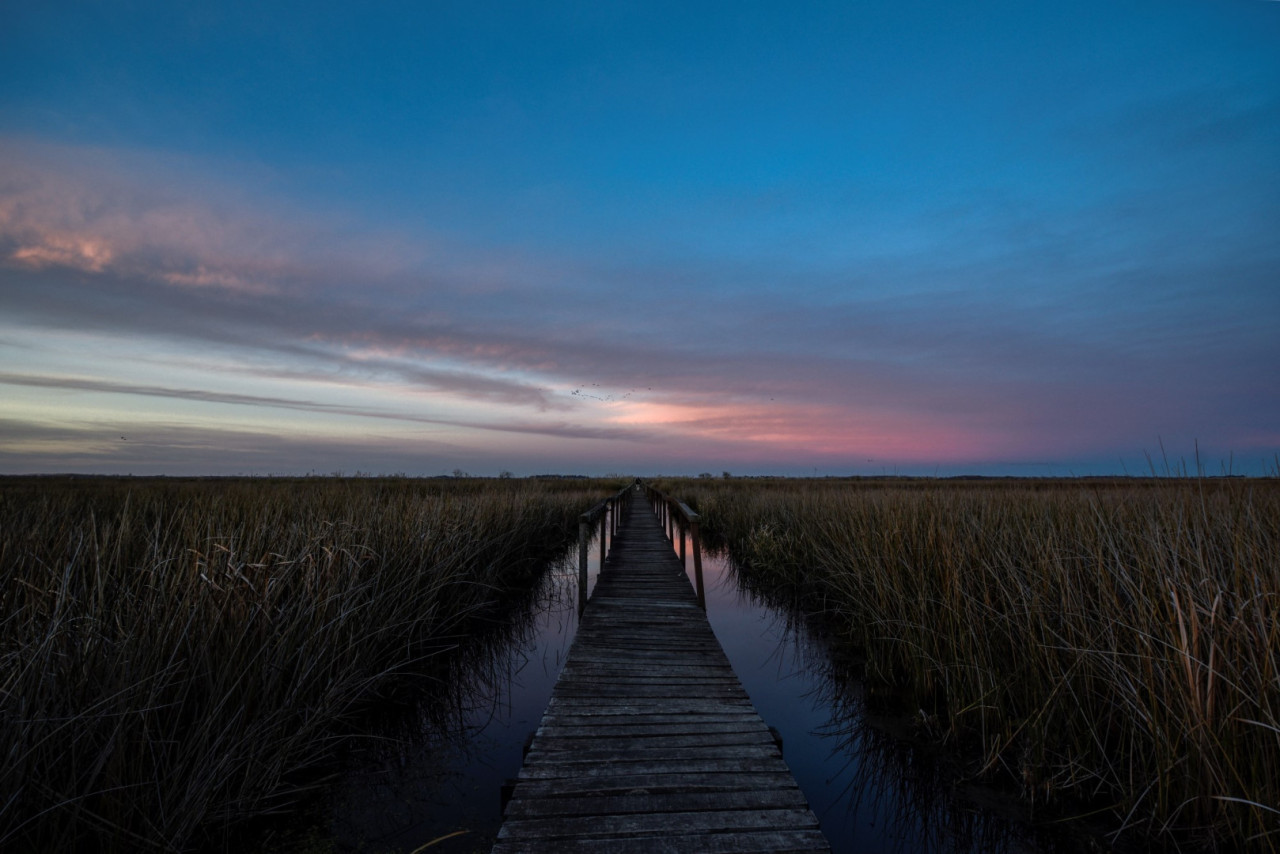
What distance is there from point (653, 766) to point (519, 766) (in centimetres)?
152

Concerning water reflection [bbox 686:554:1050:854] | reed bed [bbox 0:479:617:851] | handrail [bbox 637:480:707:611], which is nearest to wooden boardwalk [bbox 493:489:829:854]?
water reflection [bbox 686:554:1050:854]

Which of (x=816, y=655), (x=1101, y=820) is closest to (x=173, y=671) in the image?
(x=1101, y=820)

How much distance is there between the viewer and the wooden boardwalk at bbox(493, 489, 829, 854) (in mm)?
2682

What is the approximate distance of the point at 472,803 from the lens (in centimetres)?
359

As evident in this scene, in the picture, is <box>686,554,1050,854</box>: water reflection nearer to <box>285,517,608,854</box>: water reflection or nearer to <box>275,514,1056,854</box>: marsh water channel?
<box>275,514,1056,854</box>: marsh water channel

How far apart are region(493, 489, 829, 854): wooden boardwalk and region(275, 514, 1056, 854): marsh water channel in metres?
0.55

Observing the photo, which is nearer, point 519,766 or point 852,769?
point 852,769

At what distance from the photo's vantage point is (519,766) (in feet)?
13.9

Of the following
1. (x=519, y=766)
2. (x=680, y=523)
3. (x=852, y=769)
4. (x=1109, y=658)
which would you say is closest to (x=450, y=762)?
(x=519, y=766)

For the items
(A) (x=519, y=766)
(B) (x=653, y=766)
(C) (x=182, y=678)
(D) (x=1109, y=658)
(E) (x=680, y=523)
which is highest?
(D) (x=1109, y=658)

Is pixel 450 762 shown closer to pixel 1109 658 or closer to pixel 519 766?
pixel 519 766

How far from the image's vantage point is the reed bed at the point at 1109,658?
2521 mm

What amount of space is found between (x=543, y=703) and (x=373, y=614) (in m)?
1.93

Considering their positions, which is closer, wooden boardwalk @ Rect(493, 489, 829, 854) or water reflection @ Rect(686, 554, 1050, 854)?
wooden boardwalk @ Rect(493, 489, 829, 854)
